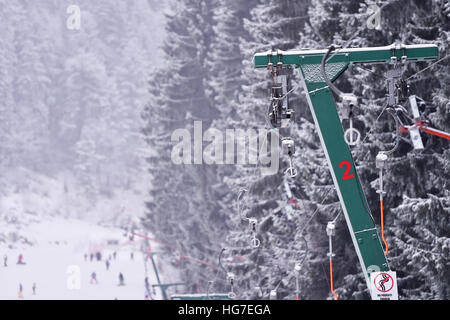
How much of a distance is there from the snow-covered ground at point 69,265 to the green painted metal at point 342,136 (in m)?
38.8

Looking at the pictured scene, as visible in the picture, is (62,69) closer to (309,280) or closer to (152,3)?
(152,3)

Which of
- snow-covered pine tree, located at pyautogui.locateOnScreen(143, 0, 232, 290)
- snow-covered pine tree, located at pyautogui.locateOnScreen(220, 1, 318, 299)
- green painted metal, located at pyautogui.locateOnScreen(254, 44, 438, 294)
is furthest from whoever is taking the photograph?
snow-covered pine tree, located at pyautogui.locateOnScreen(143, 0, 232, 290)

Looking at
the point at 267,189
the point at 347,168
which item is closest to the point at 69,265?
the point at 267,189

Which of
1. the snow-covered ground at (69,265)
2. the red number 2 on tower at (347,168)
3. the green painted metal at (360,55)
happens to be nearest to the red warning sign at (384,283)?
the red number 2 on tower at (347,168)

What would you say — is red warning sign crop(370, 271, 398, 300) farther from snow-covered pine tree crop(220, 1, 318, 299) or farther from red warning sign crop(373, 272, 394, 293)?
snow-covered pine tree crop(220, 1, 318, 299)

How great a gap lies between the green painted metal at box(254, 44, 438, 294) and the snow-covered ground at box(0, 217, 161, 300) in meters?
38.8

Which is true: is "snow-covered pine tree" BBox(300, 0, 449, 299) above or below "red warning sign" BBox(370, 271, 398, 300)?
above

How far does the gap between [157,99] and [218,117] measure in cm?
471

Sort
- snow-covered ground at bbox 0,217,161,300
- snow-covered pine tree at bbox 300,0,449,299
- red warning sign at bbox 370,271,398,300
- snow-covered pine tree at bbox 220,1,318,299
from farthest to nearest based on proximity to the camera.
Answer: snow-covered ground at bbox 0,217,161,300 → snow-covered pine tree at bbox 220,1,318,299 → snow-covered pine tree at bbox 300,0,449,299 → red warning sign at bbox 370,271,398,300

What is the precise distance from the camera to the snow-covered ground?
51.3 m

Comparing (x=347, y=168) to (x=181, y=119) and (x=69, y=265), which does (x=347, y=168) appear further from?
(x=69, y=265)

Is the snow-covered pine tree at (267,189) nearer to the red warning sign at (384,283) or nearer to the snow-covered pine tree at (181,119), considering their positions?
the red warning sign at (384,283)

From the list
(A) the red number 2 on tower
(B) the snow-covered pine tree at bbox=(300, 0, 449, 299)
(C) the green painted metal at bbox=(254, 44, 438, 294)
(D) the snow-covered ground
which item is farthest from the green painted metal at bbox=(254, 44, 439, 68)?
(D) the snow-covered ground

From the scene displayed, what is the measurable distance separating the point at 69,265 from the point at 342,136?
54554 mm
